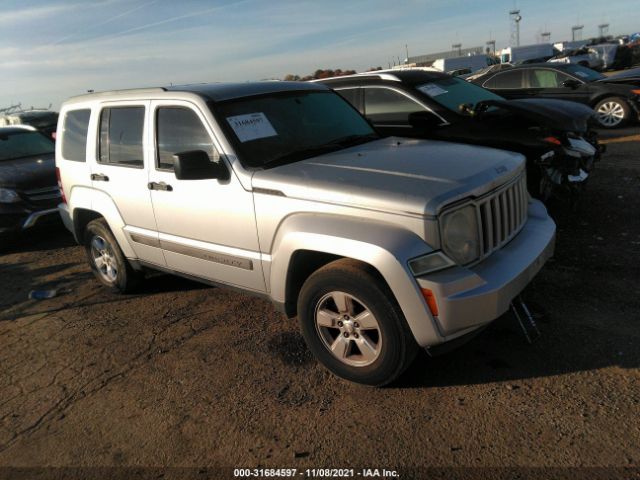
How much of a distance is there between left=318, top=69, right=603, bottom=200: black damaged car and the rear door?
279 cm

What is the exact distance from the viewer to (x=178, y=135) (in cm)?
399

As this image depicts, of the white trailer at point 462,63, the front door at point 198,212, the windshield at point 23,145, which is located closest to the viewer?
the front door at point 198,212

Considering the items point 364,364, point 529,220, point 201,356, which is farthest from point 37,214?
point 529,220

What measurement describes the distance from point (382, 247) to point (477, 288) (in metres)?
0.56

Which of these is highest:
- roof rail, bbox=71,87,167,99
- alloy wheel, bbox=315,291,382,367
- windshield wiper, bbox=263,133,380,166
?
roof rail, bbox=71,87,167,99

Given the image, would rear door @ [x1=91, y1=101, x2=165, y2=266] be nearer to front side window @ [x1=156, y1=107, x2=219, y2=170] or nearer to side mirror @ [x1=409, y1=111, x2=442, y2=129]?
front side window @ [x1=156, y1=107, x2=219, y2=170]

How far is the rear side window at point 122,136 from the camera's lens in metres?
4.29

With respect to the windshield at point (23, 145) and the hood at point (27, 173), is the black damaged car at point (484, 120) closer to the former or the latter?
the hood at point (27, 173)

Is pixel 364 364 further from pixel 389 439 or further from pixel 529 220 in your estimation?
pixel 529 220

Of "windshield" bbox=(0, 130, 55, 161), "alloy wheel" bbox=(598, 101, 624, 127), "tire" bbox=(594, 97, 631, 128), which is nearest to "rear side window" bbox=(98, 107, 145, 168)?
"windshield" bbox=(0, 130, 55, 161)

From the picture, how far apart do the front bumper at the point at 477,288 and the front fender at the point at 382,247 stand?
80 mm

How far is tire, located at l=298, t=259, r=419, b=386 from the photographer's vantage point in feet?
9.52

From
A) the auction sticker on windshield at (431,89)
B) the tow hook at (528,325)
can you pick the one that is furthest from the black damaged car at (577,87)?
the tow hook at (528,325)

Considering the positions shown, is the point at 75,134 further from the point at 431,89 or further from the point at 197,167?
the point at 431,89
